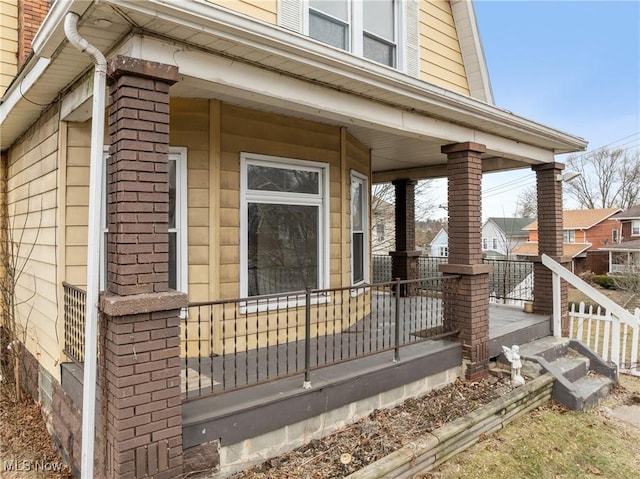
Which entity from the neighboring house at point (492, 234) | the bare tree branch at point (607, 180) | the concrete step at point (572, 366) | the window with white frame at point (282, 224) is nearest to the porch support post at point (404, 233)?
the concrete step at point (572, 366)

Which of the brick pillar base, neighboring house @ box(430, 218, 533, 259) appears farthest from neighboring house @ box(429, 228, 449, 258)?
the brick pillar base

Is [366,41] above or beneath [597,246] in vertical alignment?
above

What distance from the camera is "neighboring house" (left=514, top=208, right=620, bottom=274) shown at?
3061 centimetres

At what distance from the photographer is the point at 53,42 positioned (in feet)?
9.57

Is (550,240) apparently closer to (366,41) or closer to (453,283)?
(453,283)

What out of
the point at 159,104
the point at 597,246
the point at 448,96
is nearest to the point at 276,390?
the point at 159,104

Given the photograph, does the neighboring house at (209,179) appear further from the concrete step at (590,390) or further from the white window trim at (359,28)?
the concrete step at (590,390)

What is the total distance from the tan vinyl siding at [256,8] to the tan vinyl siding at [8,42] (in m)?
3.21

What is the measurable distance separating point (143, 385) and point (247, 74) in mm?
2335

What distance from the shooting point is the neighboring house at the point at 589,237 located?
30.6m

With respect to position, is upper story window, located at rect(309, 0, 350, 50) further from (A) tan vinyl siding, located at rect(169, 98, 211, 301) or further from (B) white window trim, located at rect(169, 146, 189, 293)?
(B) white window trim, located at rect(169, 146, 189, 293)

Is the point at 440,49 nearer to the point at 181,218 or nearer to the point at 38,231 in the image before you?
the point at 181,218

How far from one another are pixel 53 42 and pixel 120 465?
282 centimetres

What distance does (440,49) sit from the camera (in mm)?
6602
